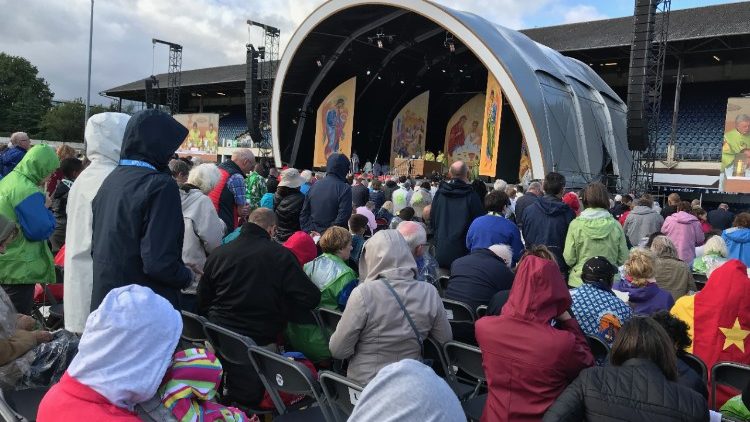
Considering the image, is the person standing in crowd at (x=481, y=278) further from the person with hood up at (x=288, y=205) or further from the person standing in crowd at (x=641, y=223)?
the person standing in crowd at (x=641, y=223)

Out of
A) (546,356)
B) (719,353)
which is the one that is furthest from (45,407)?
(719,353)

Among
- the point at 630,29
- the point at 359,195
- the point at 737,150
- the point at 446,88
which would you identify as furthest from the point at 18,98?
the point at 737,150

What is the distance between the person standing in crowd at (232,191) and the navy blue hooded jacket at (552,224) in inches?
109

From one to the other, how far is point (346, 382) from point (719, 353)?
2351mm

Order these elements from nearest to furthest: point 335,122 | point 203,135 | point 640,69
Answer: point 640,69
point 335,122
point 203,135

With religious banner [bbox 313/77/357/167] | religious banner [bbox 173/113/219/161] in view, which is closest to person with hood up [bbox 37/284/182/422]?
religious banner [bbox 313/77/357/167]

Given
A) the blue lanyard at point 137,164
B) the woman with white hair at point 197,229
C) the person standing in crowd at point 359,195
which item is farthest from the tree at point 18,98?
the blue lanyard at point 137,164

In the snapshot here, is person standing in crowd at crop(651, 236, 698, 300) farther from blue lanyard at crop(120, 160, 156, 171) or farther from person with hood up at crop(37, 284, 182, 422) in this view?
person with hood up at crop(37, 284, 182, 422)

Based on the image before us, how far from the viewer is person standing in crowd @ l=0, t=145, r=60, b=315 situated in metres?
3.91

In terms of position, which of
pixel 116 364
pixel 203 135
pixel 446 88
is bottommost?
pixel 116 364

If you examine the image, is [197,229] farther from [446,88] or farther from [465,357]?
[446,88]

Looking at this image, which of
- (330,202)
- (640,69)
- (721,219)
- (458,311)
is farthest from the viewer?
(640,69)

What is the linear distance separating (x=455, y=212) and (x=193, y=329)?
9.99 ft

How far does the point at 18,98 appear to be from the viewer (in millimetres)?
58375
